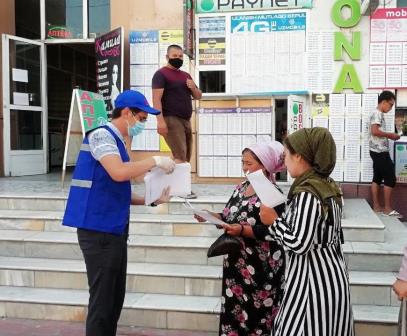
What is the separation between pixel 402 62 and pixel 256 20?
2032 mm

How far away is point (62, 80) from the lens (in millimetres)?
11273

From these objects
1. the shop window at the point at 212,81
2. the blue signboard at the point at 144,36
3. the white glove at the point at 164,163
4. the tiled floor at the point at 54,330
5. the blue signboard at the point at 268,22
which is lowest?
the tiled floor at the point at 54,330

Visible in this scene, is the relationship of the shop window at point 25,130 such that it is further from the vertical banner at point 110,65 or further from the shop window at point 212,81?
the shop window at point 212,81

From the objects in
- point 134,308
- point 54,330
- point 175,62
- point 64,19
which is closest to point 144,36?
point 64,19

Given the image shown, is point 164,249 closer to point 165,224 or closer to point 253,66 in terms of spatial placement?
point 165,224

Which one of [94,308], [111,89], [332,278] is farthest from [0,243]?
[332,278]

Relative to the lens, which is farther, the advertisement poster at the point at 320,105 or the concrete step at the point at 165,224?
the advertisement poster at the point at 320,105

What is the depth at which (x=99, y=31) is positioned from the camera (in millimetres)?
8227

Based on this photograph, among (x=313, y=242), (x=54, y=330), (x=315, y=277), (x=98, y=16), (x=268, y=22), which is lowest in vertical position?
(x=54, y=330)

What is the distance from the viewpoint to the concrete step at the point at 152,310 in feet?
12.3

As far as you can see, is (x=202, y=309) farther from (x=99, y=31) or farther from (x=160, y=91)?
(x=99, y=31)

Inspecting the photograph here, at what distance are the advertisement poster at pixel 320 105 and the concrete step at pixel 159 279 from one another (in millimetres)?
3017

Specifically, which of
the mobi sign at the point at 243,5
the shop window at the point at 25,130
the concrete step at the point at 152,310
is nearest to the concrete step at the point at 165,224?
the concrete step at the point at 152,310

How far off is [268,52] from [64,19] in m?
3.58
